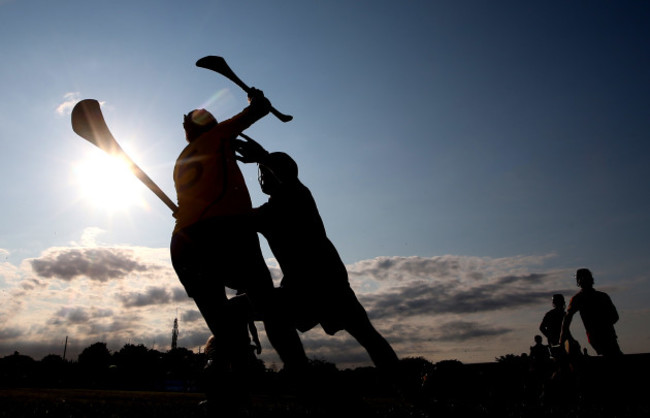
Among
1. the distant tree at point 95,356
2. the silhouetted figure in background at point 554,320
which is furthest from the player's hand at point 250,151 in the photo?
the distant tree at point 95,356

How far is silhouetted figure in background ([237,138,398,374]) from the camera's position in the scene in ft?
11.1

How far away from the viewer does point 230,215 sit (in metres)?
2.61

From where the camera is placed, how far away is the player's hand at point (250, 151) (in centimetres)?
371

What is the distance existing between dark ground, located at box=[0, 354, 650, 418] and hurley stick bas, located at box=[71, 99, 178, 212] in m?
1.69

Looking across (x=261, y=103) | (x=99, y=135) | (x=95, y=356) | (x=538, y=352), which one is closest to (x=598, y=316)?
(x=538, y=352)

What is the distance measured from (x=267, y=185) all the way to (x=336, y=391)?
6.69 feet

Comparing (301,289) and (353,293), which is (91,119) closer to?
(301,289)

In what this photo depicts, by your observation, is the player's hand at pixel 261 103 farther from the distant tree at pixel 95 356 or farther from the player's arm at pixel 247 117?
the distant tree at pixel 95 356

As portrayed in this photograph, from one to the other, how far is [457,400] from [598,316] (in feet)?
A: 8.53

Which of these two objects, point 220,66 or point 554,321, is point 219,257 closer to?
point 220,66

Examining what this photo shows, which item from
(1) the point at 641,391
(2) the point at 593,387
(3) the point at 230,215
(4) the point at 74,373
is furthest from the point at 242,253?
(4) the point at 74,373

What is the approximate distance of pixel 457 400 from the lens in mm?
6871

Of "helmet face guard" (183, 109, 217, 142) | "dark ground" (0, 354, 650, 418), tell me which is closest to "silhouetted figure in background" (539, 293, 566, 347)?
"dark ground" (0, 354, 650, 418)

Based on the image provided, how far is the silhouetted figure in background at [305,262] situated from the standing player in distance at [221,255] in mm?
699
